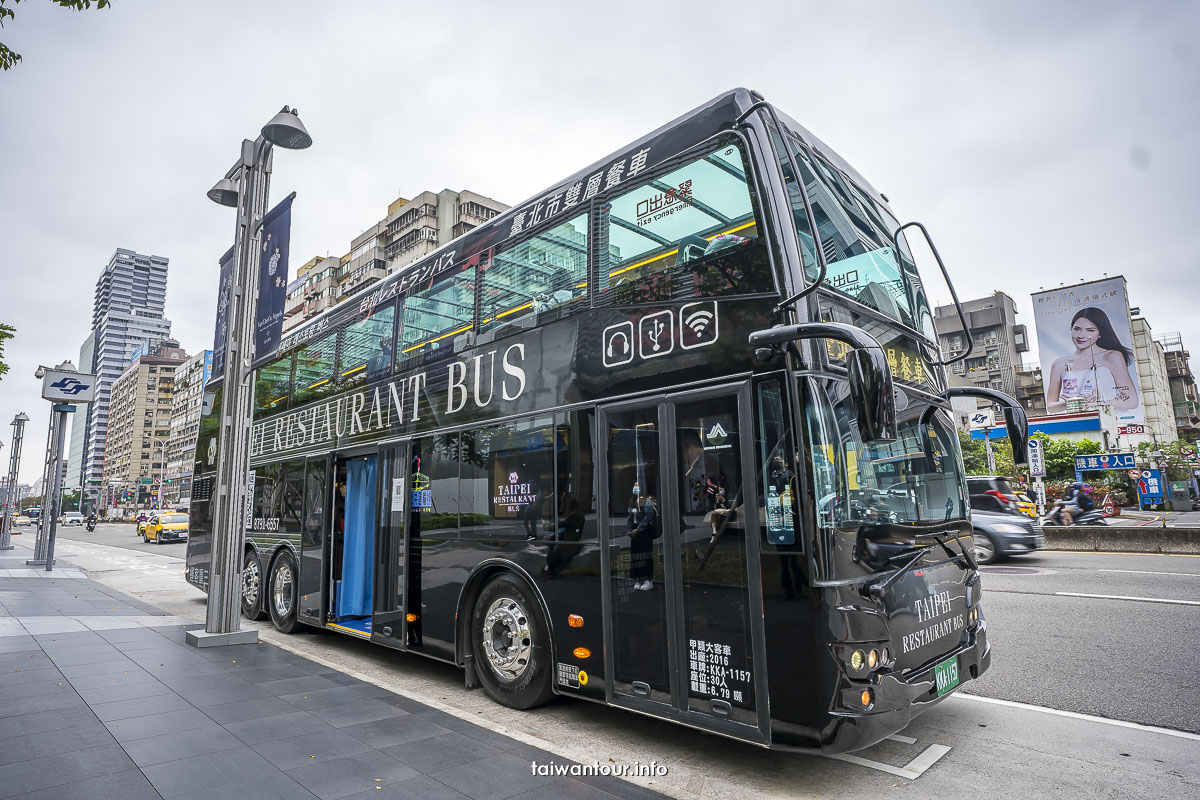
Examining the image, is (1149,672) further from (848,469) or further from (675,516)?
(675,516)

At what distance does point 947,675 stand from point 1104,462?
4961 centimetres

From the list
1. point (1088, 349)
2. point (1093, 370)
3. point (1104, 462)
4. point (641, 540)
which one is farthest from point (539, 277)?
point (1088, 349)

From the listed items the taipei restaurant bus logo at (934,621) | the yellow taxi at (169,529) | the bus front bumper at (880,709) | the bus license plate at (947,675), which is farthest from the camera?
the yellow taxi at (169,529)

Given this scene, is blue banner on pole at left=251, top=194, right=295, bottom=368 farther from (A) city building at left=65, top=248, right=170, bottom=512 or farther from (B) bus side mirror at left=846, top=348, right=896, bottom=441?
(A) city building at left=65, top=248, right=170, bottom=512

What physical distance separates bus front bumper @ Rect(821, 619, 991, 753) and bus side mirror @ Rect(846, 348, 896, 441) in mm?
1359

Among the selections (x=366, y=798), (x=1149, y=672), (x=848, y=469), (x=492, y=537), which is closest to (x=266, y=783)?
(x=366, y=798)

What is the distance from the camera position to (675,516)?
4.34 meters

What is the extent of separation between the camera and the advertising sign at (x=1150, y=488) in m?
39.4

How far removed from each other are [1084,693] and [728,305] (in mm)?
4593

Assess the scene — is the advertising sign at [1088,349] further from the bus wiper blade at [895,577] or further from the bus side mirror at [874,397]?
the bus side mirror at [874,397]

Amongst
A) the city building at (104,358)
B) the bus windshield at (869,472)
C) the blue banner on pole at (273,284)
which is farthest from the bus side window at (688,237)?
the city building at (104,358)

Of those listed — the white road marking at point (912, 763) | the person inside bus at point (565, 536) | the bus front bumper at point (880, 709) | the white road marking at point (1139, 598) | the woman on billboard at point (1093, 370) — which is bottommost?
the white road marking at point (912, 763)

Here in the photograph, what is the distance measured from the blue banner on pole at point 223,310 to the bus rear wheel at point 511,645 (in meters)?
5.27

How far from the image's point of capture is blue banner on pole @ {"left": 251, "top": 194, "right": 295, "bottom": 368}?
807 centimetres
